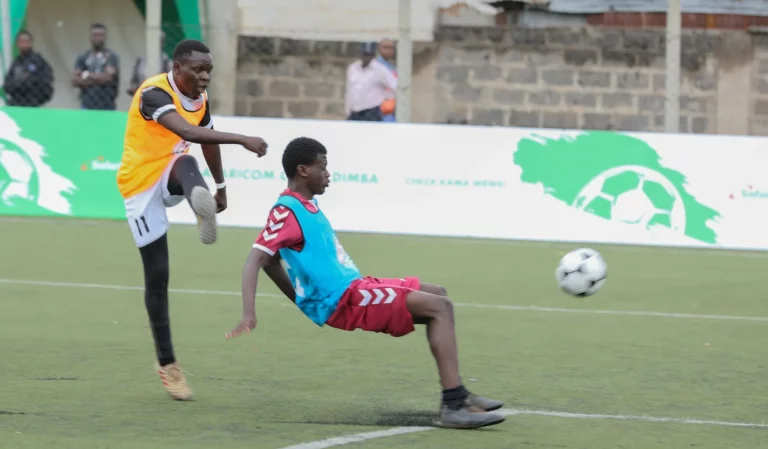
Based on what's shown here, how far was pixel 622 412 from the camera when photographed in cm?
719

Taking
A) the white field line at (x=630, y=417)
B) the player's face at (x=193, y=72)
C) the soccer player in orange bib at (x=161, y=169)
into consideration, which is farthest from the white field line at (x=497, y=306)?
the player's face at (x=193, y=72)

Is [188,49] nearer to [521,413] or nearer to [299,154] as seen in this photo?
[299,154]

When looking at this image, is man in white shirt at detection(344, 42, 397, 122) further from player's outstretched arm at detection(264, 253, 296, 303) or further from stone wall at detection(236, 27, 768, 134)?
player's outstretched arm at detection(264, 253, 296, 303)

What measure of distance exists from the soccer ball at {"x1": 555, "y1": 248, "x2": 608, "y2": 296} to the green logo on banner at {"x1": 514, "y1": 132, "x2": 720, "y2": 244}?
6.14 m

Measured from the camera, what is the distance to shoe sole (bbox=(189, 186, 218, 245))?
696 cm

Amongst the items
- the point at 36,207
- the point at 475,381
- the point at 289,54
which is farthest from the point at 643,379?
the point at 289,54

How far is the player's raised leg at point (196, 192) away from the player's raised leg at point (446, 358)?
3.57 feet

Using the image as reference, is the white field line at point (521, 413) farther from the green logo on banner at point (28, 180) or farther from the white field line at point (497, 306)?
the green logo on banner at point (28, 180)

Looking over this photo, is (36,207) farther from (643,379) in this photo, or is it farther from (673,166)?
(643,379)

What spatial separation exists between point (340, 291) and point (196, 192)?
0.94 m

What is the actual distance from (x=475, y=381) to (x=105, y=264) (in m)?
5.76

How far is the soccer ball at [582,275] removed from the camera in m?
8.93

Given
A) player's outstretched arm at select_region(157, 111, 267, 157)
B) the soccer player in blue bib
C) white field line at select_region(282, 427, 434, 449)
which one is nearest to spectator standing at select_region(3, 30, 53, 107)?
player's outstretched arm at select_region(157, 111, 267, 157)

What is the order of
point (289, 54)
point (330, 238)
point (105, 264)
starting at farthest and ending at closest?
point (289, 54)
point (105, 264)
point (330, 238)
